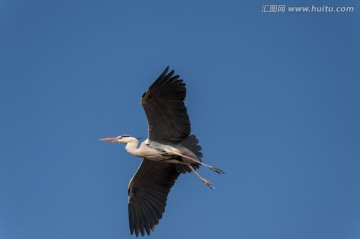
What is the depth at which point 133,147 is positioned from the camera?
11461 mm

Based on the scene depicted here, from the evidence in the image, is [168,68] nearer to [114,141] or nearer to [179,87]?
[179,87]

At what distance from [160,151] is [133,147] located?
0.60 metres

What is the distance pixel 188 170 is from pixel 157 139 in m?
0.97

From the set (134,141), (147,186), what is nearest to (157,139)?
(134,141)

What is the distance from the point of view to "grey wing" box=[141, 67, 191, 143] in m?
10.6

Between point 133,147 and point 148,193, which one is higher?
point 133,147

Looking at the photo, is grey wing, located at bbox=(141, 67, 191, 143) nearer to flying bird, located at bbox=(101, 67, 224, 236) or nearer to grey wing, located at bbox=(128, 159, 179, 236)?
flying bird, located at bbox=(101, 67, 224, 236)

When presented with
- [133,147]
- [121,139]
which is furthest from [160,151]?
[121,139]

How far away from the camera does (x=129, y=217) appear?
39.2ft

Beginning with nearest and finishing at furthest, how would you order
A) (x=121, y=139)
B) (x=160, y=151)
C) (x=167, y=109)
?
(x=167, y=109)
(x=160, y=151)
(x=121, y=139)

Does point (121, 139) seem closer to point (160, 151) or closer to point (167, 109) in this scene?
point (160, 151)

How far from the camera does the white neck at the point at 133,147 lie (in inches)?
448

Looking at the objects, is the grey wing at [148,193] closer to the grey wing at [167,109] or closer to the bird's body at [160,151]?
the bird's body at [160,151]

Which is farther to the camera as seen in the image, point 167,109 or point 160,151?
point 160,151
